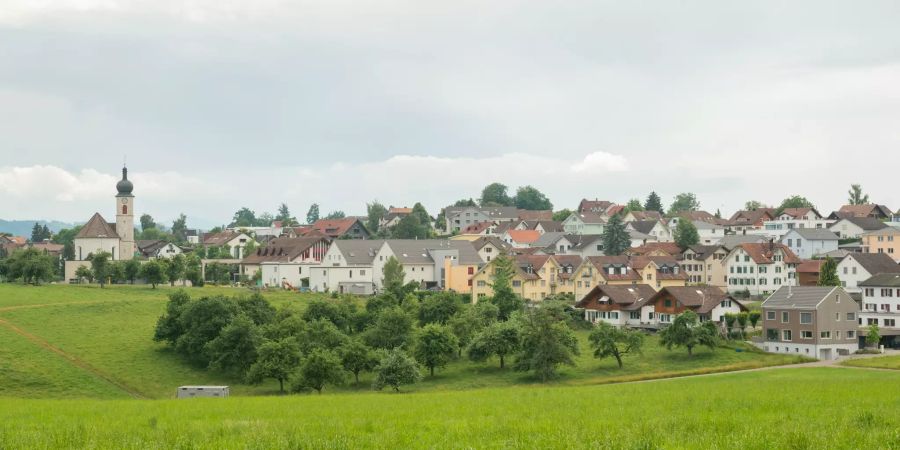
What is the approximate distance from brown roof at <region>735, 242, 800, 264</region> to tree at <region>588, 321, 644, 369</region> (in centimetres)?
4129

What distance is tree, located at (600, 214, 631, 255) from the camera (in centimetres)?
11850

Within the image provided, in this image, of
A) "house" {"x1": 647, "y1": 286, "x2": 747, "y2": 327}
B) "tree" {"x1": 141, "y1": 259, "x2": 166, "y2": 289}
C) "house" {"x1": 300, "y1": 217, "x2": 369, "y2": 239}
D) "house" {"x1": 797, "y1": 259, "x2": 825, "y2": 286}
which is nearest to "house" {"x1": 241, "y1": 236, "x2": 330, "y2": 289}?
"tree" {"x1": 141, "y1": 259, "x2": 166, "y2": 289}

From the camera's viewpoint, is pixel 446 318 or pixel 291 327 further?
pixel 446 318

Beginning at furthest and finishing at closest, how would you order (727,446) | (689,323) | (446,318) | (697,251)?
(697,251) → (446,318) → (689,323) → (727,446)

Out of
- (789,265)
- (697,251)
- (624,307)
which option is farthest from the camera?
(697,251)

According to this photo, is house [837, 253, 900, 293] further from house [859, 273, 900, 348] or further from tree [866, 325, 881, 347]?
tree [866, 325, 881, 347]

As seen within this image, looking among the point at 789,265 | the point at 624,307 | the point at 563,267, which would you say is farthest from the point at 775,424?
the point at 789,265

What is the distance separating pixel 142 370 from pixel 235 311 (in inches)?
352

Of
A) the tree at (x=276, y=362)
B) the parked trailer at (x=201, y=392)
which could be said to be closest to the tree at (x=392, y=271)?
the tree at (x=276, y=362)

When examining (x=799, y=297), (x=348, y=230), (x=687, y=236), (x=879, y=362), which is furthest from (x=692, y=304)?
(x=348, y=230)

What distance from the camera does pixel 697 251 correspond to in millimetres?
107500

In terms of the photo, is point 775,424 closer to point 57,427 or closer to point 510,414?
point 510,414

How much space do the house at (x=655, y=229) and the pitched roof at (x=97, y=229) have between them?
78865 millimetres

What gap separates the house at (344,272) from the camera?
9926cm
